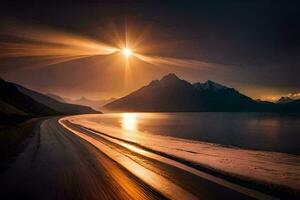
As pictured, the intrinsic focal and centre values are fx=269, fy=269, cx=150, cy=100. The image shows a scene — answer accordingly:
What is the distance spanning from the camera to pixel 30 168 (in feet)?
43.8

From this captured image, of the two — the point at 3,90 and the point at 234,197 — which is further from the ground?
the point at 3,90

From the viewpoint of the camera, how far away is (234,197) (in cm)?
859

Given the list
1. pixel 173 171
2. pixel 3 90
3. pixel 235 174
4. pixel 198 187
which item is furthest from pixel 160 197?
pixel 3 90

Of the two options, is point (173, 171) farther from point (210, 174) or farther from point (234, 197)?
point (234, 197)

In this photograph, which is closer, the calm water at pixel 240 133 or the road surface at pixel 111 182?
the road surface at pixel 111 182

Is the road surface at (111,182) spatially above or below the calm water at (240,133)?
below

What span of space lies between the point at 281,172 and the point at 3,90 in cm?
20849

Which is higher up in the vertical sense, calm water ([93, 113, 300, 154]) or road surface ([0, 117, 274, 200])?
calm water ([93, 113, 300, 154])

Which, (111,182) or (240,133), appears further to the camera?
(240,133)

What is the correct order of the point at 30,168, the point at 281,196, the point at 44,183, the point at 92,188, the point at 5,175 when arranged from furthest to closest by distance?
1. the point at 30,168
2. the point at 5,175
3. the point at 44,183
4. the point at 92,188
5. the point at 281,196

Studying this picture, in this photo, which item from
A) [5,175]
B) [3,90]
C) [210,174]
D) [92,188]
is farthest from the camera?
[3,90]

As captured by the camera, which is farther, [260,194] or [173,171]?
[173,171]

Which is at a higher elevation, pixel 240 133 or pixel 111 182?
pixel 240 133

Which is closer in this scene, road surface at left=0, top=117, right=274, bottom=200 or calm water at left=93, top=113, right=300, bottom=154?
road surface at left=0, top=117, right=274, bottom=200
